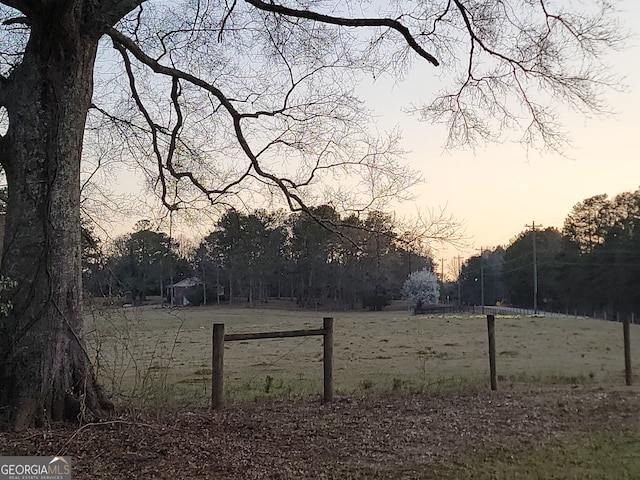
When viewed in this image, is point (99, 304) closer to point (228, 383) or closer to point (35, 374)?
point (35, 374)

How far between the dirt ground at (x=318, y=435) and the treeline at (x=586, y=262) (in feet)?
161

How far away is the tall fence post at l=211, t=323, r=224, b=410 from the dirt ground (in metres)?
0.20

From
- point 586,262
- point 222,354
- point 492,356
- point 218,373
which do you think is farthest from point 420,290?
point 218,373

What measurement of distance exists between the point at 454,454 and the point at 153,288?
18.4 meters

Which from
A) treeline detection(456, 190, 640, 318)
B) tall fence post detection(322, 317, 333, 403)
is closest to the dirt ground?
tall fence post detection(322, 317, 333, 403)

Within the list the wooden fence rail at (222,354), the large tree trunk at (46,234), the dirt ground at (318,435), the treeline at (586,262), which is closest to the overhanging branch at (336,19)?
the large tree trunk at (46,234)

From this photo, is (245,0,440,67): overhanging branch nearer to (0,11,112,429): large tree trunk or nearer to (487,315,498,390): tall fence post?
(0,11,112,429): large tree trunk

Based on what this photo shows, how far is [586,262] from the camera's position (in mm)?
59438

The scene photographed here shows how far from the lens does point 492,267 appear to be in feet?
307

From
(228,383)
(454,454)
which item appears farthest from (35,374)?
(228,383)

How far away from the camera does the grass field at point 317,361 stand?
7.54 metres

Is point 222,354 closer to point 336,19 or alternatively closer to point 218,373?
point 218,373

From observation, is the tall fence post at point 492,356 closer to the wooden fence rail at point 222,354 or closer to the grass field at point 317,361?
the grass field at point 317,361

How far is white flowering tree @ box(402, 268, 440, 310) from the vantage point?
74.2 metres
